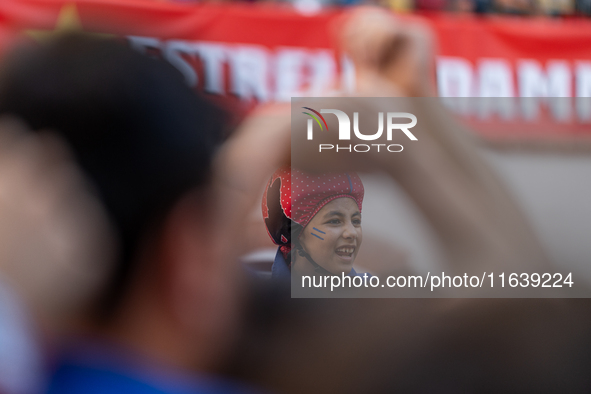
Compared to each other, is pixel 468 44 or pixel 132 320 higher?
pixel 468 44

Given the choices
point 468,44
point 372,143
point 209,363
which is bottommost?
point 209,363

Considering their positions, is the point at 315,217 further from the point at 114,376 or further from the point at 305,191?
the point at 114,376

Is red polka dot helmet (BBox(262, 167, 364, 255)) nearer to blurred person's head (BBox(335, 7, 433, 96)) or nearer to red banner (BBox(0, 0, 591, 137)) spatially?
blurred person's head (BBox(335, 7, 433, 96))

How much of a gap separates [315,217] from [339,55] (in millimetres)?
1370

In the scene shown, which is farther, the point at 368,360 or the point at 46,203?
the point at 368,360

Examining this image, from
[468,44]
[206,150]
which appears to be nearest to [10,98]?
[206,150]

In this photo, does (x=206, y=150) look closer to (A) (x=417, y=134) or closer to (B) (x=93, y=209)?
(B) (x=93, y=209)

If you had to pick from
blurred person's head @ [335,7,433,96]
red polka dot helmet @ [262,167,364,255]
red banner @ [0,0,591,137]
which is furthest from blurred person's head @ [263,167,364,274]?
red banner @ [0,0,591,137]

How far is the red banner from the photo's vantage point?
5.59 feet

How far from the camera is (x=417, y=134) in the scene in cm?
52

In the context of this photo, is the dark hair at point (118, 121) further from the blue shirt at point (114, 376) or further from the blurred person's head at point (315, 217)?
the blurred person's head at point (315, 217)

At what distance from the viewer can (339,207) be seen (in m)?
0.56

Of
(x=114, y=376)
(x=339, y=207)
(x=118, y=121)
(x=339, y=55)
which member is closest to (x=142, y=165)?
(x=118, y=121)

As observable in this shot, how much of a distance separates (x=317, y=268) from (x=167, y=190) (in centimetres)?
28
